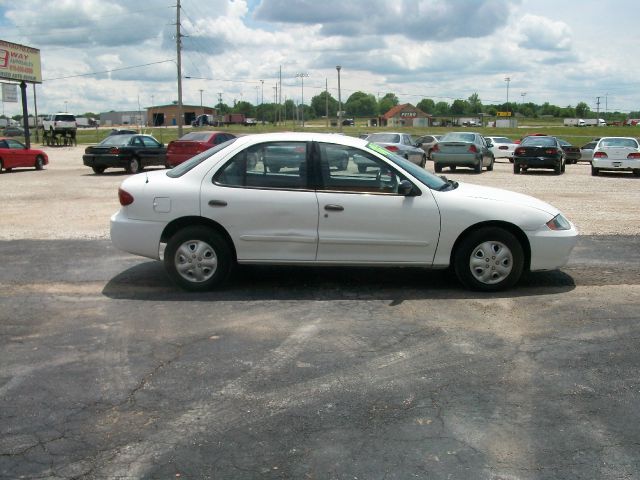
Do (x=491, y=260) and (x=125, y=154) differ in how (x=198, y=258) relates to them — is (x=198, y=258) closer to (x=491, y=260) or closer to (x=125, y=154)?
(x=491, y=260)

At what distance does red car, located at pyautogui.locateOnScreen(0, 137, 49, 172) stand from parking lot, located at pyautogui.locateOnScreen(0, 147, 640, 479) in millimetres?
18883

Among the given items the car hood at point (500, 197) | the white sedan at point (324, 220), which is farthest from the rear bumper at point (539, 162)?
the white sedan at point (324, 220)

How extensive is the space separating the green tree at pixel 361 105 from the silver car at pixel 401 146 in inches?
5844

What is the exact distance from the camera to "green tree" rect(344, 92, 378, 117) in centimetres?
17500

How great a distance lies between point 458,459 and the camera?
3648 mm

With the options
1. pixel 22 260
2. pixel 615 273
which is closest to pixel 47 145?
pixel 22 260

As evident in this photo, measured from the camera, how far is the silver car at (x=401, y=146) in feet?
80.1

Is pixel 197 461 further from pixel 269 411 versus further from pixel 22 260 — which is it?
pixel 22 260

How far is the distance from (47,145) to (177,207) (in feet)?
178

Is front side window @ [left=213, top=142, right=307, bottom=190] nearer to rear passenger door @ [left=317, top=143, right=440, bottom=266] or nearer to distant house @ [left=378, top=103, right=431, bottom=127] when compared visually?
rear passenger door @ [left=317, top=143, right=440, bottom=266]

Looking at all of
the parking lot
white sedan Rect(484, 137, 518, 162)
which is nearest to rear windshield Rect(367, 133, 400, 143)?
white sedan Rect(484, 137, 518, 162)

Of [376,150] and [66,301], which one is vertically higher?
[376,150]

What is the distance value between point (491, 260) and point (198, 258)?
2.97 metres

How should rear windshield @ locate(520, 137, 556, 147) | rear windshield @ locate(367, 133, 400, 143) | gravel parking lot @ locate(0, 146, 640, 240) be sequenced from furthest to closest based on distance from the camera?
rear windshield @ locate(520, 137, 556, 147), rear windshield @ locate(367, 133, 400, 143), gravel parking lot @ locate(0, 146, 640, 240)
